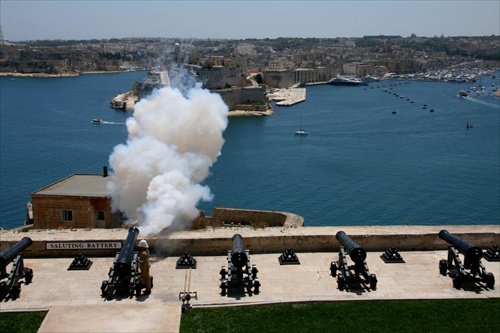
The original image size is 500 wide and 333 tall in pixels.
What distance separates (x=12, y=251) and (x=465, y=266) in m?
7.78

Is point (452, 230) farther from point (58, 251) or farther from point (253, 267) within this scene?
point (58, 251)

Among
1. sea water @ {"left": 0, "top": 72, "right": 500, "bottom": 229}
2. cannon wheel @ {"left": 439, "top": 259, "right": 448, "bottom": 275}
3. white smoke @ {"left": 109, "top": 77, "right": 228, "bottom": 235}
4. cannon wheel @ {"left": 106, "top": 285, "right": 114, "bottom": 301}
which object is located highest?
white smoke @ {"left": 109, "top": 77, "right": 228, "bottom": 235}

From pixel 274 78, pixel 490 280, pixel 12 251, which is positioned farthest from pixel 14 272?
pixel 274 78

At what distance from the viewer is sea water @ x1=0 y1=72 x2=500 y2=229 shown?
35.3 meters

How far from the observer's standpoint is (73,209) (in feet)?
57.5

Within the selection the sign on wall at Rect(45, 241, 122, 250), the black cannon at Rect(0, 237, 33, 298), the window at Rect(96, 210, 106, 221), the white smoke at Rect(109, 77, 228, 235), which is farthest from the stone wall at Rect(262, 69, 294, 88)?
the black cannon at Rect(0, 237, 33, 298)

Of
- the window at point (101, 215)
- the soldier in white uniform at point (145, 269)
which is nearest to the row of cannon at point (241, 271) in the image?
the soldier in white uniform at point (145, 269)

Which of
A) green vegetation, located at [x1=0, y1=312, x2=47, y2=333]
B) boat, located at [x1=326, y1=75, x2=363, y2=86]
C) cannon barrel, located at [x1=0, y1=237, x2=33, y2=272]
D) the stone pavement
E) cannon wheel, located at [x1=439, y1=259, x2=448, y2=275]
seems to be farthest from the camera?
boat, located at [x1=326, y1=75, x2=363, y2=86]

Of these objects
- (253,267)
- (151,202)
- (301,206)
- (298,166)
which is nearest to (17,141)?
(298,166)

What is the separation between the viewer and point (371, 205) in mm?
35625

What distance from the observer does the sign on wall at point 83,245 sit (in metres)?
10.9

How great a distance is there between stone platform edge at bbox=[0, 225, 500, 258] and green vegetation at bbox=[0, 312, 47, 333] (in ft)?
7.88

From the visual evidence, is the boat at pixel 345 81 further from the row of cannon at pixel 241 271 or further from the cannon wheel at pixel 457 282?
the cannon wheel at pixel 457 282

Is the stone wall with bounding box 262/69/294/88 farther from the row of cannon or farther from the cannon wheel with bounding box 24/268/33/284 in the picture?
the cannon wheel with bounding box 24/268/33/284
